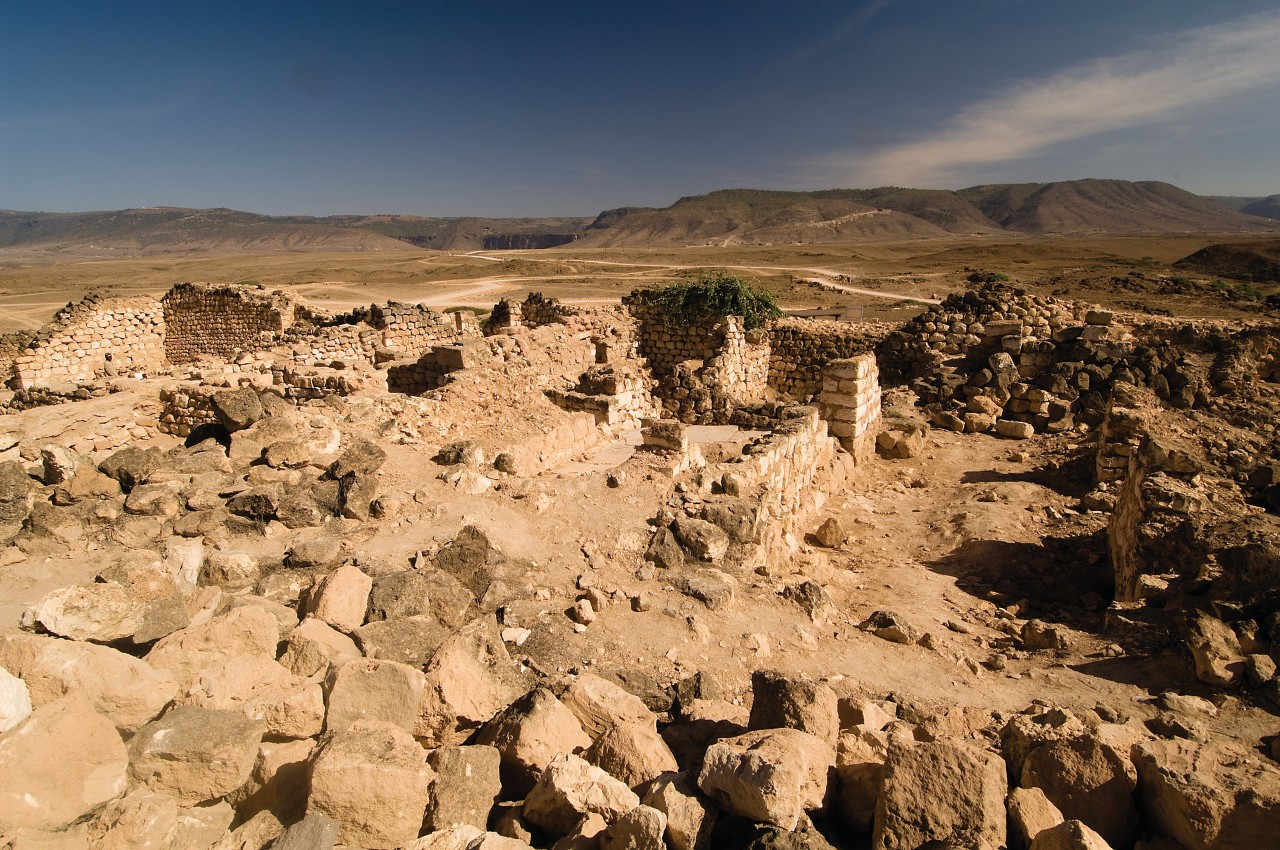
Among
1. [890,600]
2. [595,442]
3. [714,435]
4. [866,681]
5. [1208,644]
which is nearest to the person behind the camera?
[1208,644]

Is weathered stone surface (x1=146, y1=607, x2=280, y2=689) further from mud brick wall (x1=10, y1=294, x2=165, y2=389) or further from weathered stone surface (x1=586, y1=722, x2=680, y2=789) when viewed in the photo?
mud brick wall (x1=10, y1=294, x2=165, y2=389)

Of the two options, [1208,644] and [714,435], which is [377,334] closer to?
[714,435]

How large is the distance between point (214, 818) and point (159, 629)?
135 cm

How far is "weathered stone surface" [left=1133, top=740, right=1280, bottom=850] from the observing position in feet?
8.23

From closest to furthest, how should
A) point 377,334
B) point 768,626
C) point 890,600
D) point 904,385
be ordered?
point 768,626 < point 890,600 < point 377,334 < point 904,385

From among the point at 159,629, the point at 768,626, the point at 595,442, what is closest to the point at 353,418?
the point at 595,442

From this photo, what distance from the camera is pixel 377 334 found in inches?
509

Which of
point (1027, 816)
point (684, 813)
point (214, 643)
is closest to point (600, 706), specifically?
point (684, 813)

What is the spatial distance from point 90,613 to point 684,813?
3214 millimetres

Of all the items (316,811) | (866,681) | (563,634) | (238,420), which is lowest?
(866,681)

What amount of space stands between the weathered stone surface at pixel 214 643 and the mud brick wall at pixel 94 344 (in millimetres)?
13011

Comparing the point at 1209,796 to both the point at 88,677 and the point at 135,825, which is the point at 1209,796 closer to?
the point at 135,825

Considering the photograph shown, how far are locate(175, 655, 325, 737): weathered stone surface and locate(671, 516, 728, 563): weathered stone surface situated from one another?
3.16 m

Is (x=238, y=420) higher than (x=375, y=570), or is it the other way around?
(x=238, y=420)
